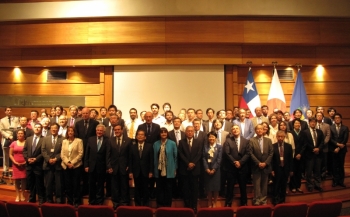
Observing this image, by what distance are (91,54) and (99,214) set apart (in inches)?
224

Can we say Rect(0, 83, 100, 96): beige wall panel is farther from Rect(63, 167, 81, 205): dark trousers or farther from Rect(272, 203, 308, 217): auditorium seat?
Rect(272, 203, 308, 217): auditorium seat

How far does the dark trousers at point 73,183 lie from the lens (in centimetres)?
506

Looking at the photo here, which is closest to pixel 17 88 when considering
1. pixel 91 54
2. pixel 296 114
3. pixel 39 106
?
pixel 39 106

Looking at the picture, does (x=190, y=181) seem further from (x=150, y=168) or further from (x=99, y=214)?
(x=99, y=214)

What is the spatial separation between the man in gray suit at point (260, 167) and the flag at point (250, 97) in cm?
286

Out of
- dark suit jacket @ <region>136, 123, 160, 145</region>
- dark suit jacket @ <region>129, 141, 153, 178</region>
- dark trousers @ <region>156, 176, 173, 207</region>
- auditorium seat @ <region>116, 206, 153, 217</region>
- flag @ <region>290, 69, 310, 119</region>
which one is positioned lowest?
dark trousers @ <region>156, 176, 173, 207</region>

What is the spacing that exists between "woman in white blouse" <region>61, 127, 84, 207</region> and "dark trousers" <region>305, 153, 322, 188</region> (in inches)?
159

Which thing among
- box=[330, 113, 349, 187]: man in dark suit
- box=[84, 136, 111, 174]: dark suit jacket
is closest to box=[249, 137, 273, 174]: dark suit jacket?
box=[330, 113, 349, 187]: man in dark suit

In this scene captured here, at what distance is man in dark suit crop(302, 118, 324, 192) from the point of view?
18.5 feet

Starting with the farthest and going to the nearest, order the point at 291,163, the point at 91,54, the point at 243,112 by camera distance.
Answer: the point at 91,54 < the point at 243,112 < the point at 291,163

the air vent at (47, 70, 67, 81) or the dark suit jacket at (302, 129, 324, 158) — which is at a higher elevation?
the air vent at (47, 70, 67, 81)

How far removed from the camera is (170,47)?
7.92 meters

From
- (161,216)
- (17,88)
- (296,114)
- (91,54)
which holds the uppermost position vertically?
(91,54)

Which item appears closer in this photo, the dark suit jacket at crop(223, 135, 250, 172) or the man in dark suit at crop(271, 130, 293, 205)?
the dark suit jacket at crop(223, 135, 250, 172)
